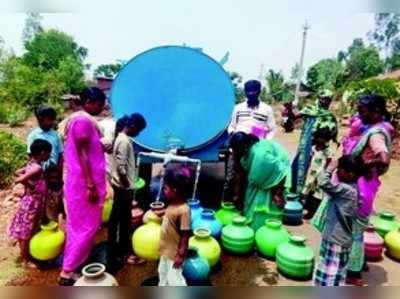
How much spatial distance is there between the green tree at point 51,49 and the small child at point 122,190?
22.0 metres

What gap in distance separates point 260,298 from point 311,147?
3.02 m

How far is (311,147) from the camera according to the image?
4.81 metres

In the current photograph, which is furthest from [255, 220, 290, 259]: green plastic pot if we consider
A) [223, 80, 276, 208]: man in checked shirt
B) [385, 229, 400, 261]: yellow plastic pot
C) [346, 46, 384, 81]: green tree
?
[346, 46, 384, 81]: green tree

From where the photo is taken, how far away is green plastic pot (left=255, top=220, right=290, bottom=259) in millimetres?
3418

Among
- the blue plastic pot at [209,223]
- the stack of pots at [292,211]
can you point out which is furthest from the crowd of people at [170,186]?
the stack of pots at [292,211]

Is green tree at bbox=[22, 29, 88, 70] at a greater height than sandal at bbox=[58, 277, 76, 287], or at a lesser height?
greater

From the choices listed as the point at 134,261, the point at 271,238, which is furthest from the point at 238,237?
the point at 134,261

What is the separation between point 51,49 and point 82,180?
92.2ft

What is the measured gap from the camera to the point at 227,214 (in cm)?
376

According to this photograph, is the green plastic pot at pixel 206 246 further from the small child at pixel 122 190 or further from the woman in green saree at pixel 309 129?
the woman in green saree at pixel 309 129

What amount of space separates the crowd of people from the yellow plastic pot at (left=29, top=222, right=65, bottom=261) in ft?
0.31

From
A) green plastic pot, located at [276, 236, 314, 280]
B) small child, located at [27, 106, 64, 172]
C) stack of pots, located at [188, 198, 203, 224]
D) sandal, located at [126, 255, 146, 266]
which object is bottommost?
sandal, located at [126, 255, 146, 266]

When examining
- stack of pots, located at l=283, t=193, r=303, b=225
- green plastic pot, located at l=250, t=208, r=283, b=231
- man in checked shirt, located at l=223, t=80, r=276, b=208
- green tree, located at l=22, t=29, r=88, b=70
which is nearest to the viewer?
green plastic pot, located at l=250, t=208, r=283, b=231

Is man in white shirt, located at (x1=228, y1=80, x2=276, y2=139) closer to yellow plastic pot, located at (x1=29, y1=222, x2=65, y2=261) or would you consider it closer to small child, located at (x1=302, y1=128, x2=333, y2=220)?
small child, located at (x1=302, y1=128, x2=333, y2=220)
